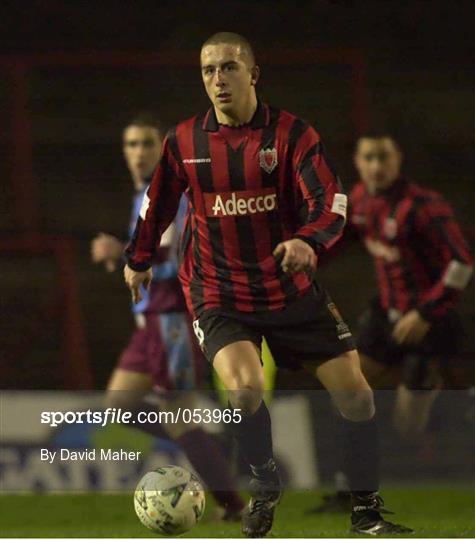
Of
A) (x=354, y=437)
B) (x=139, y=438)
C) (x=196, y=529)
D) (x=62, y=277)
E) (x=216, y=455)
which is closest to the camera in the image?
(x=354, y=437)

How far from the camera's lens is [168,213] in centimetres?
405

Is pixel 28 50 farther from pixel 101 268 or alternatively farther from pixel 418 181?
pixel 418 181

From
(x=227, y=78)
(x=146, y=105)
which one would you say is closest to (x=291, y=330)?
(x=227, y=78)

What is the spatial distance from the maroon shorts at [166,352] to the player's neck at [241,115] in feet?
3.67

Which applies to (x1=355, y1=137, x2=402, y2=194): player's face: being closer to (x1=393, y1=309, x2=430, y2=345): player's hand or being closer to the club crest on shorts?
(x1=393, y1=309, x2=430, y2=345): player's hand

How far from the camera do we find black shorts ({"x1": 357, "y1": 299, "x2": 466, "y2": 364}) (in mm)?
5355

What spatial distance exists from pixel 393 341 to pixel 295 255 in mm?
2020

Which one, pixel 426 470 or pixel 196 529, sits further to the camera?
pixel 426 470

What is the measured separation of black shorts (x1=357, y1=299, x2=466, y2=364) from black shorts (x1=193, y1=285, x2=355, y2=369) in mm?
1436

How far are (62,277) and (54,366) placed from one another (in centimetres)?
40

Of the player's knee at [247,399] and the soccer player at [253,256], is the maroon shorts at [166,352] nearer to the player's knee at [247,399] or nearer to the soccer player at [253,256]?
the soccer player at [253,256]

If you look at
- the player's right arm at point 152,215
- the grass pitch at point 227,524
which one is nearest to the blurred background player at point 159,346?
the grass pitch at point 227,524

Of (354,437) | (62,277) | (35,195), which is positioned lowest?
(354,437)

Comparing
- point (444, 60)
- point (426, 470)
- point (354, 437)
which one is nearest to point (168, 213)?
point (354, 437)
